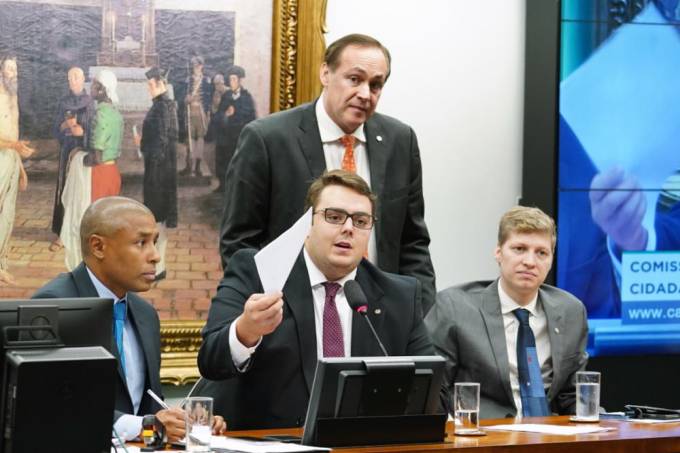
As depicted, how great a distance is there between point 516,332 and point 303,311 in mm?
958

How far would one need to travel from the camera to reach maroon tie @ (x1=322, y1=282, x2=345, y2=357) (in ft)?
11.4

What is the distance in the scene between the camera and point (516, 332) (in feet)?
13.5

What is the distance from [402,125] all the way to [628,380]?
1.74 meters

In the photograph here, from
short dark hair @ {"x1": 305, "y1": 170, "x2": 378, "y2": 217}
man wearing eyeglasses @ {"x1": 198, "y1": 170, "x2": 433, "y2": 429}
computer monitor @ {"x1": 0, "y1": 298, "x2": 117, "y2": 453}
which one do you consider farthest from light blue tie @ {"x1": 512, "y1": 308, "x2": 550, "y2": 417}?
computer monitor @ {"x1": 0, "y1": 298, "x2": 117, "y2": 453}

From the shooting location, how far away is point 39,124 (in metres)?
4.60

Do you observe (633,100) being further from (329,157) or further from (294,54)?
(329,157)

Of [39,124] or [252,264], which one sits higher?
[39,124]

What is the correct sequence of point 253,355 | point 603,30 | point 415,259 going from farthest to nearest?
point 603,30 → point 415,259 → point 253,355

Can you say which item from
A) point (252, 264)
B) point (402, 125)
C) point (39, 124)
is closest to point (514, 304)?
point (402, 125)

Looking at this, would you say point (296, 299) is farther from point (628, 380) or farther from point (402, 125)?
point (628, 380)

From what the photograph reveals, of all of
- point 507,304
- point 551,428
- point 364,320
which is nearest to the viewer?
point 551,428

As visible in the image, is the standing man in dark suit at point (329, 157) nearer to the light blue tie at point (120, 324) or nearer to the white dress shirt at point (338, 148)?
the white dress shirt at point (338, 148)

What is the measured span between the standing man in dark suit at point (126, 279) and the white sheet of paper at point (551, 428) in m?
0.98

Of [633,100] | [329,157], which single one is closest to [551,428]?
[329,157]
